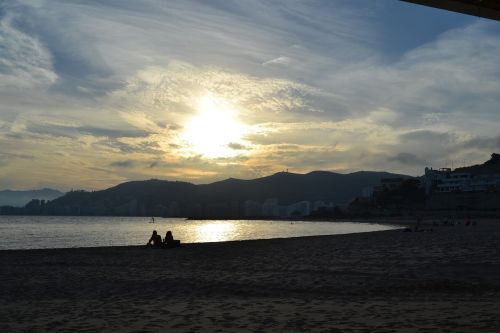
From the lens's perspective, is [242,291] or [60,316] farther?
[242,291]

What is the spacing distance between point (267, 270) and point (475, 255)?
1225 centimetres

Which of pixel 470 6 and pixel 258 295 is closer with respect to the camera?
pixel 470 6

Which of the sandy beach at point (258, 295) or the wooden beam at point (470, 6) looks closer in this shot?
the wooden beam at point (470, 6)

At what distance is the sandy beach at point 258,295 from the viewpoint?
1026 cm

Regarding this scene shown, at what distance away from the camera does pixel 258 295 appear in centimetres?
1460

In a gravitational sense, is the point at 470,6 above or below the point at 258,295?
above

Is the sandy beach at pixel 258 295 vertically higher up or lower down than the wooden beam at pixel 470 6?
lower down

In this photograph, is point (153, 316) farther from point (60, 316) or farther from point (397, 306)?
point (397, 306)

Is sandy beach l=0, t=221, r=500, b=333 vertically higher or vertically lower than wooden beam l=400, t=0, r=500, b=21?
lower

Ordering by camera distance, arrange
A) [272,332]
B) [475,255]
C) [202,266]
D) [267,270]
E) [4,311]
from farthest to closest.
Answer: [475,255] < [202,266] < [267,270] < [4,311] < [272,332]

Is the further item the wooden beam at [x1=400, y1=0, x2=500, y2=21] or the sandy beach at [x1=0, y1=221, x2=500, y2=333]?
the sandy beach at [x1=0, y1=221, x2=500, y2=333]

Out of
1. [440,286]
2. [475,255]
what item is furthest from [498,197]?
[440,286]

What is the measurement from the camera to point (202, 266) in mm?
24188

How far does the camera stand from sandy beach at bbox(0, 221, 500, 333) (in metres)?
10.3
